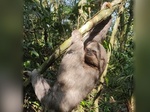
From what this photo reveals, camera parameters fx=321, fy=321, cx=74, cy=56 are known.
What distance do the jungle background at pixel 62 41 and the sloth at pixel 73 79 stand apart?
0.20m

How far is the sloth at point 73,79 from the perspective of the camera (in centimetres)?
526

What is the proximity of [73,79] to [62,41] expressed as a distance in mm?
752

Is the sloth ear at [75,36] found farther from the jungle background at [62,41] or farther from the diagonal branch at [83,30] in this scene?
the diagonal branch at [83,30]

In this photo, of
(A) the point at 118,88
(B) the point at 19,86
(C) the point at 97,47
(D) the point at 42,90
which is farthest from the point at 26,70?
(B) the point at 19,86

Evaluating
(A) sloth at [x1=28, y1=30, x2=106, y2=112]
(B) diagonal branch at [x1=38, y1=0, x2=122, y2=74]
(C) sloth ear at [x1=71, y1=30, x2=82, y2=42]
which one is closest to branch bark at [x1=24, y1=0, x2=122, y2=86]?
(B) diagonal branch at [x1=38, y1=0, x2=122, y2=74]

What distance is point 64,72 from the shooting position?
5312 millimetres

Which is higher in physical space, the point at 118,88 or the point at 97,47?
the point at 97,47

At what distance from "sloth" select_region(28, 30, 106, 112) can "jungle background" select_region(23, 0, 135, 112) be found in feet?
0.66

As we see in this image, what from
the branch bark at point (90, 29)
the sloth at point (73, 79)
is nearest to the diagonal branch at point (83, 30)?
the branch bark at point (90, 29)

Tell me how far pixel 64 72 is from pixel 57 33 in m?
0.79

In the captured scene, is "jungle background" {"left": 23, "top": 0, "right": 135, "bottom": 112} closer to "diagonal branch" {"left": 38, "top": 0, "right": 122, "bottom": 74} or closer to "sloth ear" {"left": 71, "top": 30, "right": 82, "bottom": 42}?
"sloth ear" {"left": 71, "top": 30, "right": 82, "bottom": 42}

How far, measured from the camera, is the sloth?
17.3 ft

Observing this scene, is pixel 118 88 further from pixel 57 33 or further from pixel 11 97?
pixel 11 97

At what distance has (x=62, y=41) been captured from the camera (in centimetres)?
574
